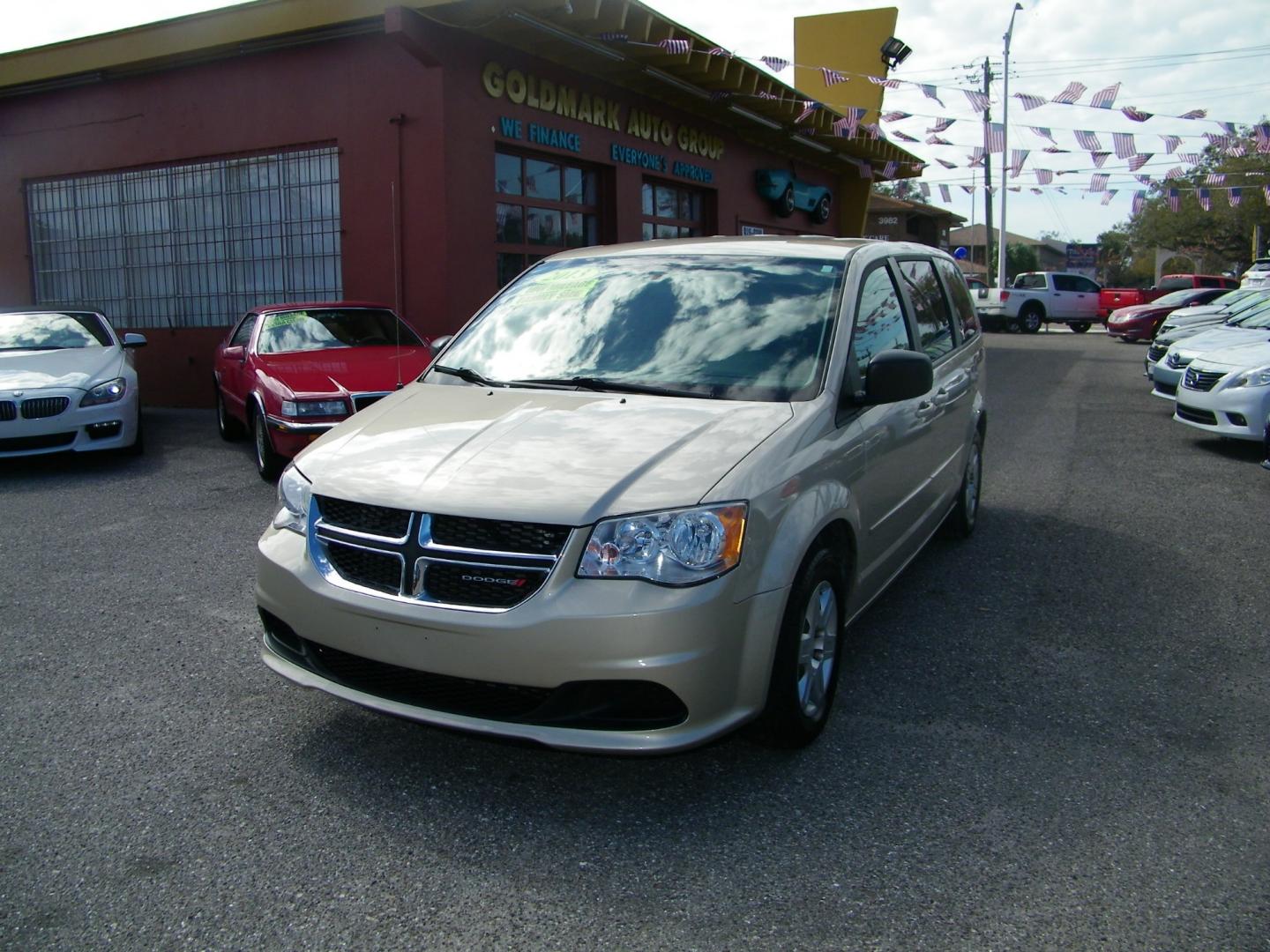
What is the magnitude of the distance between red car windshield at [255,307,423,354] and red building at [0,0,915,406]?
106 centimetres

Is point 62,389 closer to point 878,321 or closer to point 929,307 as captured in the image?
point 929,307

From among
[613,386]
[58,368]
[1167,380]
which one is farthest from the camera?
[1167,380]

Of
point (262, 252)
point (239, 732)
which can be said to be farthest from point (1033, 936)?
point (262, 252)

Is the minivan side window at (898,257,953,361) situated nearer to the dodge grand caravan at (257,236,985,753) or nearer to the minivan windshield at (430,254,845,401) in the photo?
the dodge grand caravan at (257,236,985,753)

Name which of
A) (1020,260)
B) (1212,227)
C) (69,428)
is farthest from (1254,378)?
(1020,260)

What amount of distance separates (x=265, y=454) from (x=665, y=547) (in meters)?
6.09

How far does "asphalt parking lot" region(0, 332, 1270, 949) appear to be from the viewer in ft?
8.50

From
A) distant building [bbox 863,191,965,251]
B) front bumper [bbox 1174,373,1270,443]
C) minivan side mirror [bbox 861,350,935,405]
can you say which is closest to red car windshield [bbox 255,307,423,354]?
minivan side mirror [bbox 861,350,935,405]

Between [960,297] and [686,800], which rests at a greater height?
[960,297]

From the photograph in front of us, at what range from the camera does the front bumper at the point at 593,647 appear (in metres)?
2.85

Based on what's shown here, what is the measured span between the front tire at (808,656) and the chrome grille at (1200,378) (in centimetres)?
758

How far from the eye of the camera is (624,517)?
2930mm

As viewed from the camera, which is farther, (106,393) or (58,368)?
(58,368)

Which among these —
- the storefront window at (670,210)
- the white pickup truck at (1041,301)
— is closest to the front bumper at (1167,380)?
the storefront window at (670,210)
